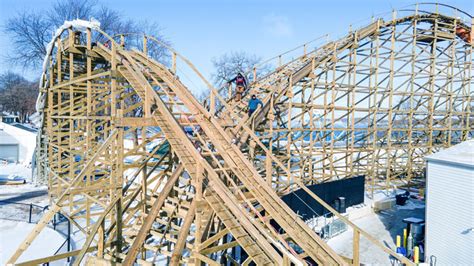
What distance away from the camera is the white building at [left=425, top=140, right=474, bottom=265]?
34.0ft

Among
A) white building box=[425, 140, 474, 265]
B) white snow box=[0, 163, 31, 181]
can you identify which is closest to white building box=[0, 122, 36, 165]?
white snow box=[0, 163, 31, 181]

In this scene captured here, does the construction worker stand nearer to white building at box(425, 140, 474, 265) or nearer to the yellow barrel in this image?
white building at box(425, 140, 474, 265)

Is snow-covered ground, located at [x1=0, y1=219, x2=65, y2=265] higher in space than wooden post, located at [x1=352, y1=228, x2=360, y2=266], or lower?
lower

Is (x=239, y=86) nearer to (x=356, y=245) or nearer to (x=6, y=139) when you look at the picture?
(x=356, y=245)

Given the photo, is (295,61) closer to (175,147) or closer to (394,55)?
(394,55)

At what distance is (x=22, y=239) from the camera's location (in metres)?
12.0

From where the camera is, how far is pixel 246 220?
6.20 m

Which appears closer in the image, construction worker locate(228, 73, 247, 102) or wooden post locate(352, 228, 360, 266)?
wooden post locate(352, 228, 360, 266)

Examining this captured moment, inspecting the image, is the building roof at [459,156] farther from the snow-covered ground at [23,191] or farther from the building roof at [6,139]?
the building roof at [6,139]

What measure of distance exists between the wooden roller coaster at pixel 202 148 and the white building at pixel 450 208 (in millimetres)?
3039

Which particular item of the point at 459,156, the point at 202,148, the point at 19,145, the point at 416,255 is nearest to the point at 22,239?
the point at 202,148

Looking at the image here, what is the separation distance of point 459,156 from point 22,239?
14859mm

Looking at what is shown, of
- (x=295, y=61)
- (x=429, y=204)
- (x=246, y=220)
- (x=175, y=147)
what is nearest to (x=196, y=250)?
(x=246, y=220)

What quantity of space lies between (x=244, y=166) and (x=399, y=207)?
41.6 feet
